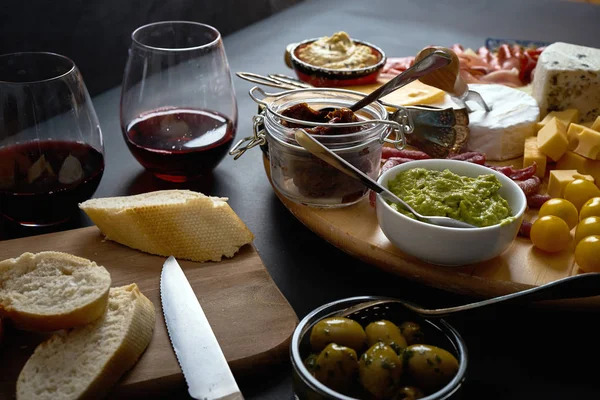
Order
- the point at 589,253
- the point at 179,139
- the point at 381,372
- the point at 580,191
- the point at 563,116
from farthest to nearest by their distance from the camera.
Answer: the point at 563,116, the point at 179,139, the point at 580,191, the point at 589,253, the point at 381,372

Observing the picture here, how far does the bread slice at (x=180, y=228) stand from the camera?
1.47m

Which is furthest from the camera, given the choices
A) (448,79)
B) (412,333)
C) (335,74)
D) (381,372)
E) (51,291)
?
(335,74)

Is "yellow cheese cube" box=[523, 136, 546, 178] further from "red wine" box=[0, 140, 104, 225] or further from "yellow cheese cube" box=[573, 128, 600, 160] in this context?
"red wine" box=[0, 140, 104, 225]

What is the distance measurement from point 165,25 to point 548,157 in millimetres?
1075

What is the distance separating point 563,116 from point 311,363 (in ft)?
4.19

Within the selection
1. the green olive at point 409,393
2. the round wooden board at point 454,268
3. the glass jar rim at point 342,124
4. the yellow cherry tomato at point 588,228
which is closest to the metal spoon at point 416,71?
the glass jar rim at point 342,124

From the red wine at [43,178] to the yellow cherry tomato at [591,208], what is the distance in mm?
1090

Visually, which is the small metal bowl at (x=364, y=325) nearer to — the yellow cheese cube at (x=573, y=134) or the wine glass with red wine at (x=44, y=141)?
the wine glass with red wine at (x=44, y=141)

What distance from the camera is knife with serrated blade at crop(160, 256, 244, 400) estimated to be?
1.10 m

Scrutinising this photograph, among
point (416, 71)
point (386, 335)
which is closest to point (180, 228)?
point (386, 335)

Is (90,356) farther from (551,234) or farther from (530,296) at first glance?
(551,234)

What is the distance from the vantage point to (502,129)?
6.18 feet

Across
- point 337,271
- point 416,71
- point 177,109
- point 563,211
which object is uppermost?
point 416,71

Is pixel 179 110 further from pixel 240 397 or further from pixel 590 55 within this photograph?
pixel 590 55
